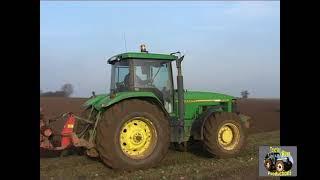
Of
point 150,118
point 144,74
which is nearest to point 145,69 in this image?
point 144,74

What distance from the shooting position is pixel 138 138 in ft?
27.2

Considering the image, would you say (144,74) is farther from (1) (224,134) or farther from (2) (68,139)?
(1) (224,134)

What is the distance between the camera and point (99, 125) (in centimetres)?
793

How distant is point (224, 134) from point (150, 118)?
2029mm

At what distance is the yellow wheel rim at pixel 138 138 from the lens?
8.20m

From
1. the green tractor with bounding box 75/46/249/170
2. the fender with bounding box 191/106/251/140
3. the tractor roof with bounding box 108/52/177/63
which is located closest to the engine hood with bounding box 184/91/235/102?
the green tractor with bounding box 75/46/249/170

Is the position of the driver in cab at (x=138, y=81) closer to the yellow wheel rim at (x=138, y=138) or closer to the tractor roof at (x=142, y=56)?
the tractor roof at (x=142, y=56)

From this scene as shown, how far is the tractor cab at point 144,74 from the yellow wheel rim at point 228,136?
1193mm

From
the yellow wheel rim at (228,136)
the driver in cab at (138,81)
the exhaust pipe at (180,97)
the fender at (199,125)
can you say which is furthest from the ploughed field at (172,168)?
the driver in cab at (138,81)

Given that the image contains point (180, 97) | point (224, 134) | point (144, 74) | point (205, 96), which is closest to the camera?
point (144, 74)

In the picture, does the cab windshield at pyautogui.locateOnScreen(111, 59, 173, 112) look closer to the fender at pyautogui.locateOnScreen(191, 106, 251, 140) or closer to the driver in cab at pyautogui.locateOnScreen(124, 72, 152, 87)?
the driver in cab at pyautogui.locateOnScreen(124, 72, 152, 87)

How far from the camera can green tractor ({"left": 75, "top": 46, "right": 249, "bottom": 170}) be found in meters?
7.99
